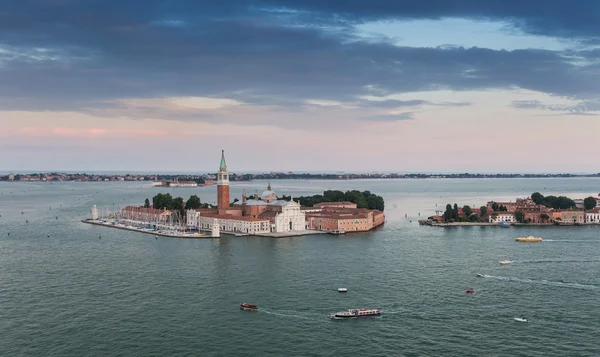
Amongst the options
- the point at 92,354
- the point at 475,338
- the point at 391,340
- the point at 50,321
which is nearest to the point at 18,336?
the point at 50,321

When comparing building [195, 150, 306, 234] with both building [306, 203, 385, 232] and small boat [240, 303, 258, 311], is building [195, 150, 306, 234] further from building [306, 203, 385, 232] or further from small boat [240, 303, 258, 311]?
small boat [240, 303, 258, 311]

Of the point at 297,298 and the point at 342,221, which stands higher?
the point at 342,221

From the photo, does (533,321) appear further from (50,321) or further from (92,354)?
(50,321)

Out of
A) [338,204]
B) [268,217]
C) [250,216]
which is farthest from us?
[338,204]

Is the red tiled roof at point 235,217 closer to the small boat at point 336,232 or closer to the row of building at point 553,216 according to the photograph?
the small boat at point 336,232

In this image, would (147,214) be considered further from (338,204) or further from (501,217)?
(501,217)

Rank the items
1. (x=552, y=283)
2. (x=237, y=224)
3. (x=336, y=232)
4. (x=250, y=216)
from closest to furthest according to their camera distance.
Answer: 1. (x=552, y=283)
2. (x=336, y=232)
3. (x=237, y=224)
4. (x=250, y=216)

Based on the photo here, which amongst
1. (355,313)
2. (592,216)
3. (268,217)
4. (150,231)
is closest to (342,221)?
(268,217)

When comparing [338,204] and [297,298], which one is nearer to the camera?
[297,298]
